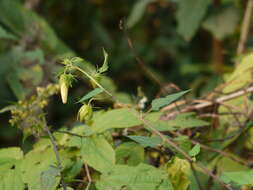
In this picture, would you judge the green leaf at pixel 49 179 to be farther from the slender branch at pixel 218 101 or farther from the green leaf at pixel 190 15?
the green leaf at pixel 190 15

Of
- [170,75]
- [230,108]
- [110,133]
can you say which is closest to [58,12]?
[170,75]

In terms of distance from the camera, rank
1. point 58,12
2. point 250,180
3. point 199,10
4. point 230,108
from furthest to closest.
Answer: point 58,12
point 199,10
point 230,108
point 250,180

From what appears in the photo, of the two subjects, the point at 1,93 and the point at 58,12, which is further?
the point at 58,12

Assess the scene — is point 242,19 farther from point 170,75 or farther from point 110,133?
point 110,133

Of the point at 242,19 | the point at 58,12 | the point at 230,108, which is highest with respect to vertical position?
the point at 58,12

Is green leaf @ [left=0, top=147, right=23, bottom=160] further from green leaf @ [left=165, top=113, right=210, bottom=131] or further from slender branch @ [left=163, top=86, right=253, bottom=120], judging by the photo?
slender branch @ [left=163, top=86, right=253, bottom=120]

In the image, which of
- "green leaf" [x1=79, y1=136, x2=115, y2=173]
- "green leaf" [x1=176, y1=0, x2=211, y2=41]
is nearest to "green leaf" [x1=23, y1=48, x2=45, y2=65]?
"green leaf" [x1=176, y1=0, x2=211, y2=41]
